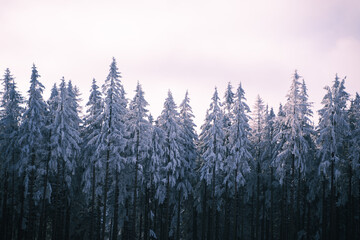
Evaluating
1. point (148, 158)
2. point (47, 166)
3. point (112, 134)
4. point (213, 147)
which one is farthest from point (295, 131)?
point (47, 166)

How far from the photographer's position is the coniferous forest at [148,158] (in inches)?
1206

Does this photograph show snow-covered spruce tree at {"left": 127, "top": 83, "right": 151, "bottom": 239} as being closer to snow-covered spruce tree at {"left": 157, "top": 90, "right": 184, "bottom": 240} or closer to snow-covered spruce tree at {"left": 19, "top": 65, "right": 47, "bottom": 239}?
snow-covered spruce tree at {"left": 157, "top": 90, "right": 184, "bottom": 240}

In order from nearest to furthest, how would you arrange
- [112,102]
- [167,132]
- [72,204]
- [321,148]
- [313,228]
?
[112,102], [321,148], [167,132], [72,204], [313,228]

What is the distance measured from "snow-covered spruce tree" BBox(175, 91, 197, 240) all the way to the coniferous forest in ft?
0.40

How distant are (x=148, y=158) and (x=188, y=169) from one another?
243 inches

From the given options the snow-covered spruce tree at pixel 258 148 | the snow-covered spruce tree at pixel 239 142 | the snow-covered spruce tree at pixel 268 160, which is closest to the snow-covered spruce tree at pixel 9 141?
the snow-covered spruce tree at pixel 239 142

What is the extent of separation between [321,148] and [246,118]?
788cm

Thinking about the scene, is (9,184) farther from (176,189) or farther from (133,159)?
(176,189)

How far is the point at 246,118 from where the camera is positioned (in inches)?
1395

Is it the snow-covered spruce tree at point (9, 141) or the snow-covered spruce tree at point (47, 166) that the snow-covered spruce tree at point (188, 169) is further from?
the snow-covered spruce tree at point (9, 141)

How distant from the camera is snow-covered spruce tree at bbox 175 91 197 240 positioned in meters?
37.6

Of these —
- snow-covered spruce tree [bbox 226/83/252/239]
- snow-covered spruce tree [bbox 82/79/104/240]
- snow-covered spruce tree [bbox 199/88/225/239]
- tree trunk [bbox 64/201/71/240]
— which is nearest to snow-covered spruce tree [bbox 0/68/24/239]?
tree trunk [bbox 64/201/71/240]

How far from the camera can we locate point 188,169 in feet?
128

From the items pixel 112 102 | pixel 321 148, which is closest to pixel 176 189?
pixel 112 102
